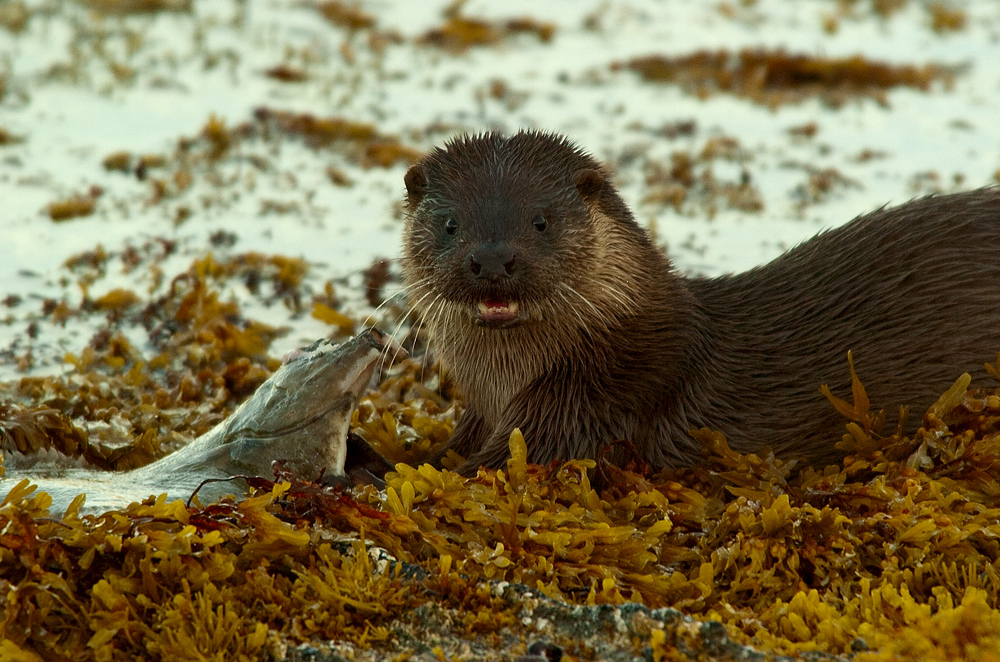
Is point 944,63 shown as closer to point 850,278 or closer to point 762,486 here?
point 850,278

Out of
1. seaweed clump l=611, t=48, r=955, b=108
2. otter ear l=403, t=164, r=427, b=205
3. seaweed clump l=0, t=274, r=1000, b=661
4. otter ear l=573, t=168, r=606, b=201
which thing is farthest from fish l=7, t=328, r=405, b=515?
seaweed clump l=611, t=48, r=955, b=108

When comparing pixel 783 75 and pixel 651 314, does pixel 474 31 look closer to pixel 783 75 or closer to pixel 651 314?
pixel 783 75

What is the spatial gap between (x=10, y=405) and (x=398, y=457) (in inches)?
51.1

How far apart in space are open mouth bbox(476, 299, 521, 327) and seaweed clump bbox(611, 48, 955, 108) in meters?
5.08

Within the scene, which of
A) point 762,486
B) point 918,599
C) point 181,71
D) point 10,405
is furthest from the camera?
point 181,71

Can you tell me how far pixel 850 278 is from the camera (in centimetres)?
385

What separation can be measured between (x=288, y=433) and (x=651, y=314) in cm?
118

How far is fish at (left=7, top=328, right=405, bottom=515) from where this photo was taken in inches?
138

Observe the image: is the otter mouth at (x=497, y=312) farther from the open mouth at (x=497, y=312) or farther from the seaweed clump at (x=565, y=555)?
the seaweed clump at (x=565, y=555)

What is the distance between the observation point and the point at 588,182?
3.92 metres

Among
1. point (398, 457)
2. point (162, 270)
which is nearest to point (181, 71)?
point (162, 270)

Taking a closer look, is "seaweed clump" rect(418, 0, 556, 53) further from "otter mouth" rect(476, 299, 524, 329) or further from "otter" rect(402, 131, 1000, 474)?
"otter mouth" rect(476, 299, 524, 329)

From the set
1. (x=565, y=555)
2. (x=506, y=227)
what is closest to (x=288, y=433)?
(x=506, y=227)

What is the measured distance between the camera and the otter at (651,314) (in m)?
3.68
